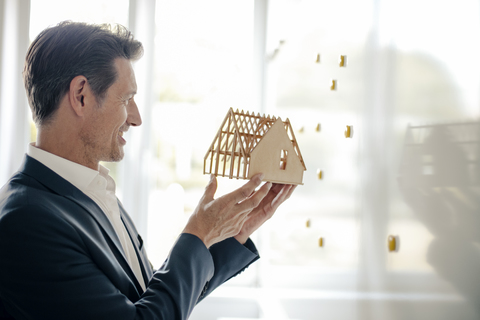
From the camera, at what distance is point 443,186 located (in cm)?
70

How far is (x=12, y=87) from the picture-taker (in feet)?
7.55

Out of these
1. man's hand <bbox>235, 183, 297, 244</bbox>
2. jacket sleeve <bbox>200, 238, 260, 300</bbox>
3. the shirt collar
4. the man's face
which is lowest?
jacket sleeve <bbox>200, 238, 260, 300</bbox>

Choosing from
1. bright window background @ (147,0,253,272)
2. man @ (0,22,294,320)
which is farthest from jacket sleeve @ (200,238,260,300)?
bright window background @ (147,0,253,272)

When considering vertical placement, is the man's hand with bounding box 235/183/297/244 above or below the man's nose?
below

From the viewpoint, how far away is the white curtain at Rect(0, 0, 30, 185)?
87.0 inches

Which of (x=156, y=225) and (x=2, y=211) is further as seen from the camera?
(x=156, y=225)

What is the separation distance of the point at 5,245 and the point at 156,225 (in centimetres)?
181

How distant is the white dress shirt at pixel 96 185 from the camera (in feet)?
2.92

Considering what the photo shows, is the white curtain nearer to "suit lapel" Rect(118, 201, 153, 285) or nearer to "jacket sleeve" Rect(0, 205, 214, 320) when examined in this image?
"suit lapel" Rect(118, 201, 153, 285)

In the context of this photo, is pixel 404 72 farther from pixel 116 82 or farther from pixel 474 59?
pixel 116 82

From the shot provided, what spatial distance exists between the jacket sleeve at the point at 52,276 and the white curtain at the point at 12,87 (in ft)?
5.63

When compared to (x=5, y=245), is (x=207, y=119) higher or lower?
higher

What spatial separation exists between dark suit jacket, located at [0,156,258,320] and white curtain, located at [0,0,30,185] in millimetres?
1622

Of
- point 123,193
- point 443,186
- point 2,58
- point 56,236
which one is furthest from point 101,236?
point 2,58
